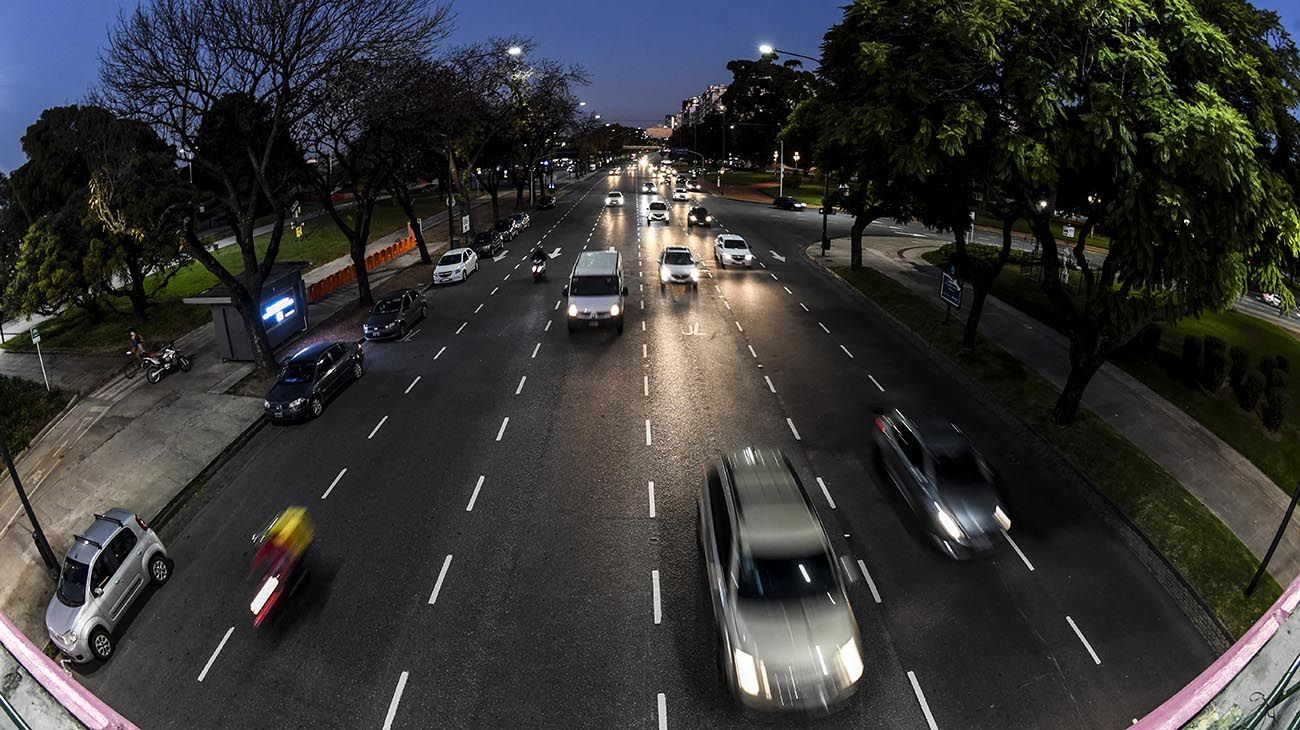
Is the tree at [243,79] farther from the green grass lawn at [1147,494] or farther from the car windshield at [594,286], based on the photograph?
the green grass lawn at [1147,494]

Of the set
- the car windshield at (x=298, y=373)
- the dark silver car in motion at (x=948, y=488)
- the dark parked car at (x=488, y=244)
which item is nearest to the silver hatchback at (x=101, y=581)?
the car windshield at (x=298, y=373)

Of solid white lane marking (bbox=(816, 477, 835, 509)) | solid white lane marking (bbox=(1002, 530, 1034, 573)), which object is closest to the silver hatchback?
solid white lane marking (bbox=(816, 477, 835, 509))

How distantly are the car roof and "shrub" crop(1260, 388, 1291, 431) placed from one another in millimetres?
15452

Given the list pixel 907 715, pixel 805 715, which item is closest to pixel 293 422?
pixel 805 715

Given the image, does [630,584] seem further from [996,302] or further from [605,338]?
[996,302]

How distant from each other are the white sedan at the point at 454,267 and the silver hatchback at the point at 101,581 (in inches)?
932

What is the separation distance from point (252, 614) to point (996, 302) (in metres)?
29.3

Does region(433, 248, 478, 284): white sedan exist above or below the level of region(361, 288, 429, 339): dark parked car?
above

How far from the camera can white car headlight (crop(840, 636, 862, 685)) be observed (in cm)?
919

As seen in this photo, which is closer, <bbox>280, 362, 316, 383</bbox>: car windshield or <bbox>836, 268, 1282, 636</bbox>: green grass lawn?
<bbox>836, 268, 1282, 636</bbox>: green grass lawn

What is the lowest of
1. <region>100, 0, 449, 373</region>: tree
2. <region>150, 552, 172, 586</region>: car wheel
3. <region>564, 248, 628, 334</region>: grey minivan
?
<region>150, 552, 172, 586</region>: car wheel

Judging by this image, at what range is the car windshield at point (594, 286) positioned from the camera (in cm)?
2545

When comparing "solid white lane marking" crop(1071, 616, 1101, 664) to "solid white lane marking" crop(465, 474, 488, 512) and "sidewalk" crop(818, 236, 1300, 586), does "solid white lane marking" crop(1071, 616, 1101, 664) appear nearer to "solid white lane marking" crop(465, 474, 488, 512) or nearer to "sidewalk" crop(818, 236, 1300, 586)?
"sidewalk" crop(818, 236, 1300, 586)

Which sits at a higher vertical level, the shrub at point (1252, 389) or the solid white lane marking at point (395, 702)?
the shrub at point (1252, 389)
